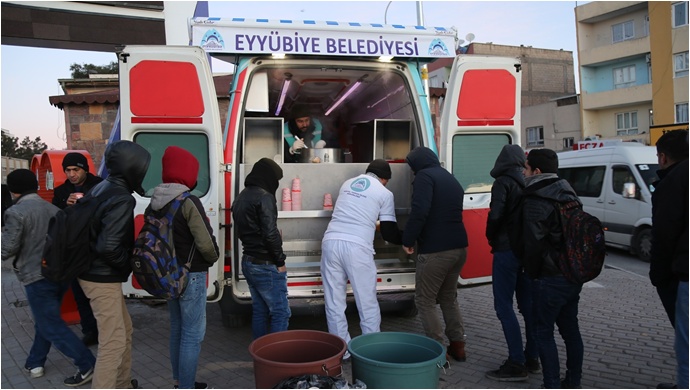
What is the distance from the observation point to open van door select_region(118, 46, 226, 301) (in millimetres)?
4031

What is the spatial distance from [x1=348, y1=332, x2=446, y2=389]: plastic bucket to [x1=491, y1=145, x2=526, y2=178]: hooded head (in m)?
1.63

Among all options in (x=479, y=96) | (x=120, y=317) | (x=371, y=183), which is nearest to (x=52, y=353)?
(x=120, y=317)

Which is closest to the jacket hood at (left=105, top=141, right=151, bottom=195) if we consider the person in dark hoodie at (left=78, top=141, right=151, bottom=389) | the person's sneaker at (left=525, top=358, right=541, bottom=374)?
the person in dark hoodie at (left=78, top=141, right=151, bottom=389)

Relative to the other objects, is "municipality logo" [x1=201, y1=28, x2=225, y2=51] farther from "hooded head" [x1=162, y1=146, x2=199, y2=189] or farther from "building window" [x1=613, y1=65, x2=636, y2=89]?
"building window" [x1=613, y1=65, x2=636, y2=89]

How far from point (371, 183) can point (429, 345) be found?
64.0 inches

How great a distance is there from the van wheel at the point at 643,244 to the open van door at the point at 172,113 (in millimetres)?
8352

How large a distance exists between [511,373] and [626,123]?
97.0 feet

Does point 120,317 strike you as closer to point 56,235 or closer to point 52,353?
point 56,235

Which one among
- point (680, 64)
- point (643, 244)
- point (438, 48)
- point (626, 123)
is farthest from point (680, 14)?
point (438, 48)

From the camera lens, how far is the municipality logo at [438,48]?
4.59 m

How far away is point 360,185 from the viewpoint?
4336 millimetres

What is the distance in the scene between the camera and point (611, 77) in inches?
1184

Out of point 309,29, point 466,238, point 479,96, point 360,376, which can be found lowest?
point 360,376

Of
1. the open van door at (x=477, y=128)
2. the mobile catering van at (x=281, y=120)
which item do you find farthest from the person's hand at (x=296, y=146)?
the open van door at (x=477, y=128)
